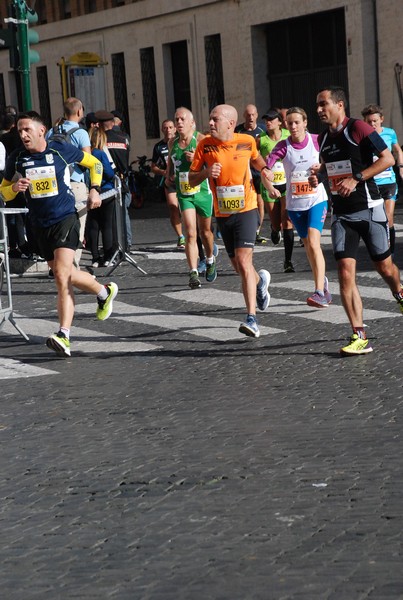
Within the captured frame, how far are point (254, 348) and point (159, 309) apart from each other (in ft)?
8.78

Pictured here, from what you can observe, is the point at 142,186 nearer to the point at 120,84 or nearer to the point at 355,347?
the point at 120,84

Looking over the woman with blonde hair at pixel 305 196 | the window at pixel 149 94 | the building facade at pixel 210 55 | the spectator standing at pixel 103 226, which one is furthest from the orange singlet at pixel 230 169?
the window at pixel 149 94

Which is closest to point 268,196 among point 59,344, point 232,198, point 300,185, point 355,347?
point 300,185

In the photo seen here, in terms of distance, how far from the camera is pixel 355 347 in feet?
31.6

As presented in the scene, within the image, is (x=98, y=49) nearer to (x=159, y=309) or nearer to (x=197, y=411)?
(x=159, y=309)

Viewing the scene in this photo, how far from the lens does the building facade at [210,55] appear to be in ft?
112

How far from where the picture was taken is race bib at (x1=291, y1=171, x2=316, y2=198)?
1244 centimetres

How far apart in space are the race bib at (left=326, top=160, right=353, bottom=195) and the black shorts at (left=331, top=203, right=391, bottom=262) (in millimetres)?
225

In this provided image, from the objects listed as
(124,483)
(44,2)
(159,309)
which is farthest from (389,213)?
(44,2)

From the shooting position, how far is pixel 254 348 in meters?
10.3

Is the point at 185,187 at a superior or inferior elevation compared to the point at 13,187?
inferior

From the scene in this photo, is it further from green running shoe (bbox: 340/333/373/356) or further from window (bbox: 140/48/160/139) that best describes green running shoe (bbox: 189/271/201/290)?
window (bbox: 140/48/160/139)

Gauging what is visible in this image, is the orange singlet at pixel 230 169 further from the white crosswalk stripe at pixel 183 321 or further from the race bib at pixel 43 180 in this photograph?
the race bib at pixel 43 180

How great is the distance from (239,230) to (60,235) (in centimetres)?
140
